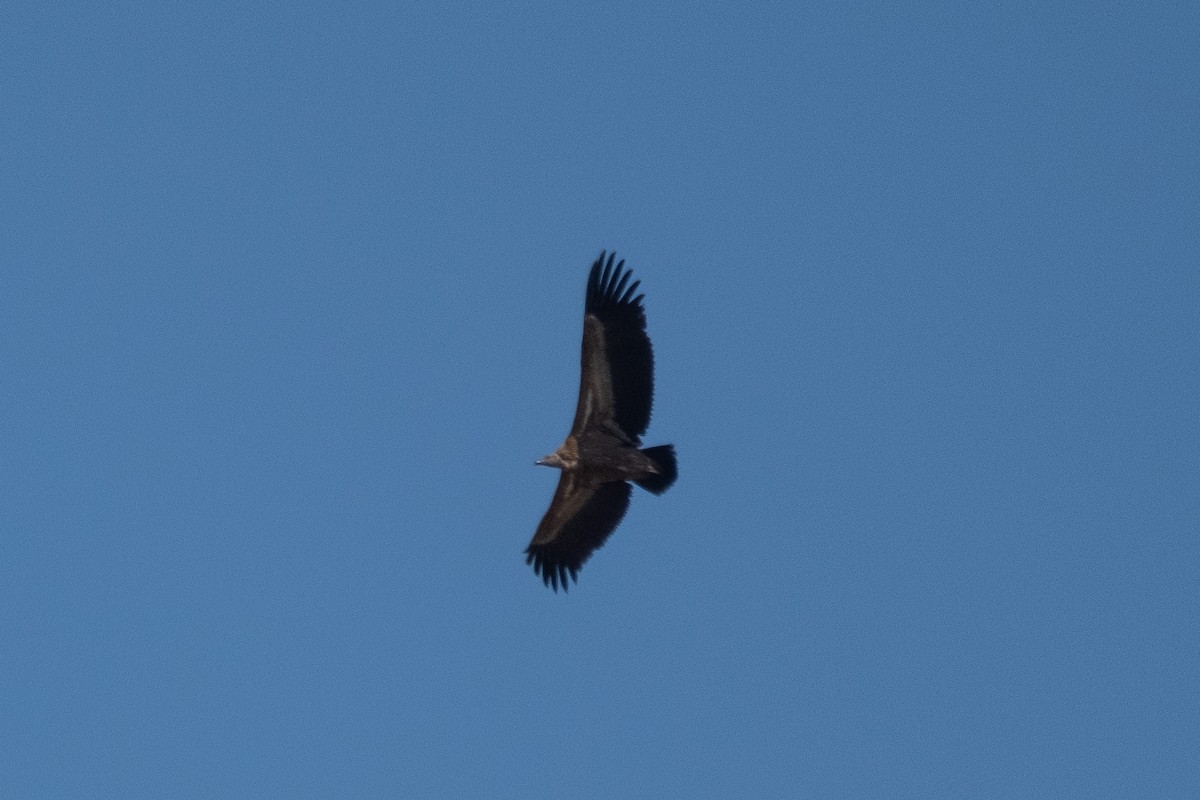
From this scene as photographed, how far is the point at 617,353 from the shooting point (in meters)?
22.7

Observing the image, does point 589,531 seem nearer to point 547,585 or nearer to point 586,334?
point 547,585

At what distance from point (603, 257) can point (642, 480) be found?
3.04m

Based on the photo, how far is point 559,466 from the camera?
23484 mm

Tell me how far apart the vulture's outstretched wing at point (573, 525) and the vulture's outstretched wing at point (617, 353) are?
1362mm

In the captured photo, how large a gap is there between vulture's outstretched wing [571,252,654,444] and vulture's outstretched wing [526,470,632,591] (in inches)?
53.6

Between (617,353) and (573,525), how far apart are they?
283 cm

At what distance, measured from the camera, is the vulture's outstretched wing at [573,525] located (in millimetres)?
23688

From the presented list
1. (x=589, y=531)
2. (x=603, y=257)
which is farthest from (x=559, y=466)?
(x=603, y=257)

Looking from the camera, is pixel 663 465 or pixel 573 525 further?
pixel 573 525

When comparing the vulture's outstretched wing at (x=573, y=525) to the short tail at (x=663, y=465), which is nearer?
the short tail at (x=663, y=465)

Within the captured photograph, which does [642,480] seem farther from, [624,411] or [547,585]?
[547,585]

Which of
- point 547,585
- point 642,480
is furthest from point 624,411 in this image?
point 547,585

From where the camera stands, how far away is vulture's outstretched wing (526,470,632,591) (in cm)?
2369

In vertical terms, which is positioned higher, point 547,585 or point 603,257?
point 603,257
